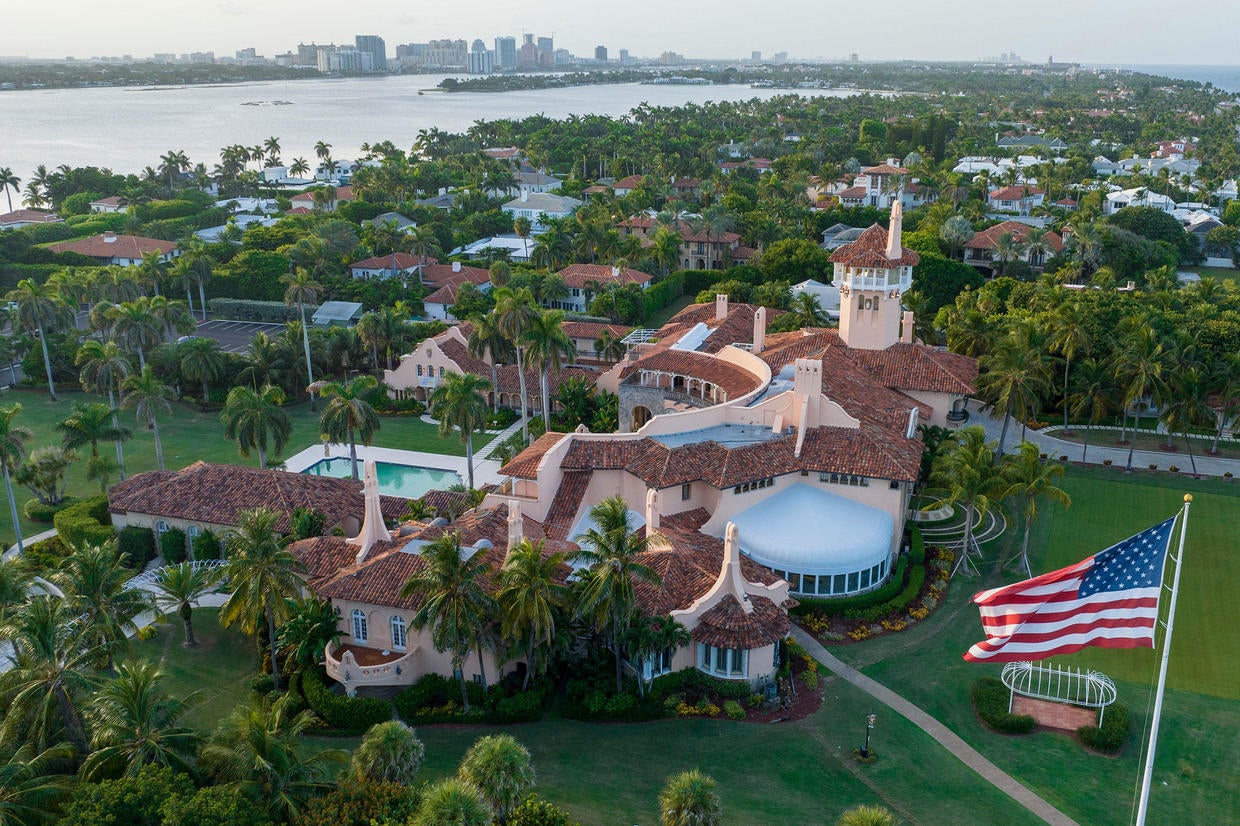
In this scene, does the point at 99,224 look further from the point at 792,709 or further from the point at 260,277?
the point at 792,709

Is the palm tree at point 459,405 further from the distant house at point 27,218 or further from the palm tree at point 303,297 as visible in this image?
the distant house at point 27,218

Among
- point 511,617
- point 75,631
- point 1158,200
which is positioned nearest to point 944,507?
point 511,617

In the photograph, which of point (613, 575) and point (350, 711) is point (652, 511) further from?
point (350, 711)

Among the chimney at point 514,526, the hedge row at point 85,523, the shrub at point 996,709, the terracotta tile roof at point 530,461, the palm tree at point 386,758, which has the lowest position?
the shrub at point 996,709

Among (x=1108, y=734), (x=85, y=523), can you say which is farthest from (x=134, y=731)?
(x=1108, y=734)

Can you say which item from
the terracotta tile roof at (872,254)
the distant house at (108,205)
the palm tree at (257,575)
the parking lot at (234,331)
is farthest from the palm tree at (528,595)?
the distant house at (108,205)
